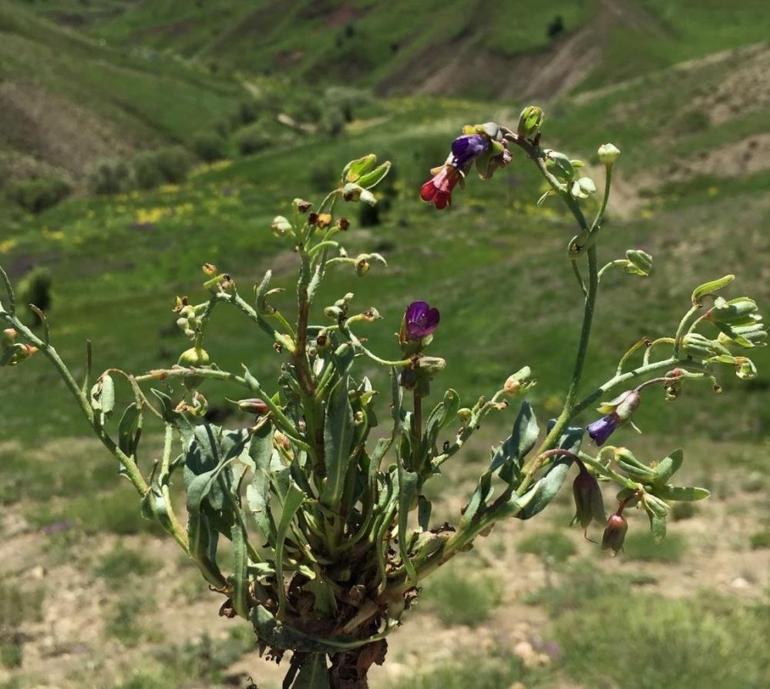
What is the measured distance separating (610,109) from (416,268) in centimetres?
3798

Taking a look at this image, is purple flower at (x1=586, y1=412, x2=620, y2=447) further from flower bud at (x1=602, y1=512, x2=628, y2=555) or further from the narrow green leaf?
the narrow green leaf

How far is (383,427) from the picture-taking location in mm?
20141

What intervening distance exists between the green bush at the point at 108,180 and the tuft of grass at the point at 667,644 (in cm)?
8653

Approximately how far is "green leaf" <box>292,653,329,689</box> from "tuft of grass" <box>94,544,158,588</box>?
9724mm

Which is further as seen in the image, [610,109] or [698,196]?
[610,109]

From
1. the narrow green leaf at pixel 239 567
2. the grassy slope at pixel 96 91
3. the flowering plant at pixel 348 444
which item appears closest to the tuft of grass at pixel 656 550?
the flowering plant at pixel 348 444

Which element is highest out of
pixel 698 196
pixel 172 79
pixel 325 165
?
pixel 172 79

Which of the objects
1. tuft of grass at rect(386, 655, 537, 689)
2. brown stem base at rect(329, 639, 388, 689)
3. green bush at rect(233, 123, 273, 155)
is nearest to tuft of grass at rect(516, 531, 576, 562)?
tuft of grass at rect(386, 655, 537, 689)

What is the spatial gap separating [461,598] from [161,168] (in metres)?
88.8

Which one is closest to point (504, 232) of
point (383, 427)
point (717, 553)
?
point (383, 427)

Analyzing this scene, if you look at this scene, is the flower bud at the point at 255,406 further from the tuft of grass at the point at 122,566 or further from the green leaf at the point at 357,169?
the tuft of grass at the point at 122,566

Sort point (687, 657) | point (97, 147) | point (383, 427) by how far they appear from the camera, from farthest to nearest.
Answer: point (97, 147)
point (383, 427)
point (687, 657)

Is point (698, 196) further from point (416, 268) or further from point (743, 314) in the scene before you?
point (743, 314)

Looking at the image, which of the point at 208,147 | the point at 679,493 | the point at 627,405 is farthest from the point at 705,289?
the point at 208,147
